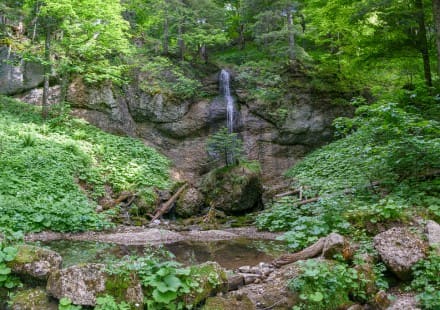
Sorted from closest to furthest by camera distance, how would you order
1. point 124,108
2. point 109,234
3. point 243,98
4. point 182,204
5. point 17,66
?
point 109,234 → point 182,204 → point 17,66 → point 124,108 → point 243,98

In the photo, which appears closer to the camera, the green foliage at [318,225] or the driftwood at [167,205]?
the green foliage at [318,225]

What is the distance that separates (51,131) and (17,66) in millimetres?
4675

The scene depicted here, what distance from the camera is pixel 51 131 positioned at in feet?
47.4

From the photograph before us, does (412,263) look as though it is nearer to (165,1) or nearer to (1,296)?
(1,296)

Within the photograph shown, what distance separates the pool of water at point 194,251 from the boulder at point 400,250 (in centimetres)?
271

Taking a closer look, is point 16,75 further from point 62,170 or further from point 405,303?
point 405,303

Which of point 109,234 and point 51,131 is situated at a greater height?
point 51,131

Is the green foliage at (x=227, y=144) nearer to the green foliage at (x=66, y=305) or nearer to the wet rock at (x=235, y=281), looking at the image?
the wet rock at (x=235, y=281)

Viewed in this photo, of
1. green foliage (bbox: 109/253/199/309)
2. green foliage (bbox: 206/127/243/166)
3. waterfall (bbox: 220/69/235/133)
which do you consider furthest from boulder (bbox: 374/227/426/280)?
waterfall (bbox: 220/69/235/133)

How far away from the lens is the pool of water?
7.23 metres

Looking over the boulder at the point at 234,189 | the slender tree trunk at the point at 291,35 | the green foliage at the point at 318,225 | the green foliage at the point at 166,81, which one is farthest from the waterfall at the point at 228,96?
the green foliage at the point at 318,225

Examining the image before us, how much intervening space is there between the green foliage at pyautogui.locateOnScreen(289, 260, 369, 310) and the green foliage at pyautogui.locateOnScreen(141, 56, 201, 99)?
1506cm

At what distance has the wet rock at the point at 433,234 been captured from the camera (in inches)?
189

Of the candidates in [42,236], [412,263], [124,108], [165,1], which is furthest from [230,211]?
[165,1]
